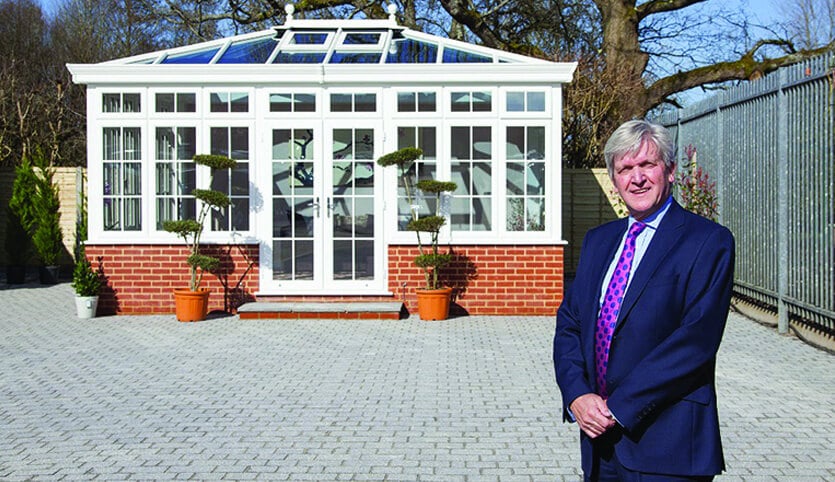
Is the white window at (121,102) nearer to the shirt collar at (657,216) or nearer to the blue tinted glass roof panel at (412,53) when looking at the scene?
the blue tinted glass roof panel at (412,53)

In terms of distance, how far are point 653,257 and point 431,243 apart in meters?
8.12

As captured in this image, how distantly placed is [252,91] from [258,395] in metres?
5.33

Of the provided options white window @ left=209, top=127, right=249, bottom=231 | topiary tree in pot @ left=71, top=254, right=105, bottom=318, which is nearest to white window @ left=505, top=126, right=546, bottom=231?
white window @ left=209, top=127, right=249, bottom=231

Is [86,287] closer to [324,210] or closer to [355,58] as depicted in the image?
[324,210]

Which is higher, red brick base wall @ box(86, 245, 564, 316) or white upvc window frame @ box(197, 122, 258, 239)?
white upvc window frame @ box(197, 122, 258, 239)

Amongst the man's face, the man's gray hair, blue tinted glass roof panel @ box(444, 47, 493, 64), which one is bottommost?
the man's face

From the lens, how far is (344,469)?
4.74 metres

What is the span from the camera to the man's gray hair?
2.71 metres

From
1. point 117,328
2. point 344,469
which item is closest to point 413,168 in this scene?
point 117,328

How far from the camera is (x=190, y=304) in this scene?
33.8 ft

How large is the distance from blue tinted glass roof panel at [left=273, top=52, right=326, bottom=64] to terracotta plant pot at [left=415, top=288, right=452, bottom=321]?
3327 millimetres

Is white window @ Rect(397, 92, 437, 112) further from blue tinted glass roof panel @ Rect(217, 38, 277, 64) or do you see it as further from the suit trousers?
the suit trousers

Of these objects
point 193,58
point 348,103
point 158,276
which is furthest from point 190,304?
point 193,58

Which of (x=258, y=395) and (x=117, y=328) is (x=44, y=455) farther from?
(x=117, y=328)
